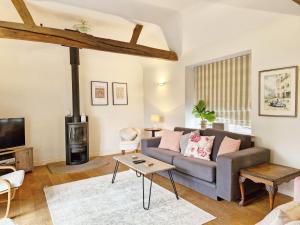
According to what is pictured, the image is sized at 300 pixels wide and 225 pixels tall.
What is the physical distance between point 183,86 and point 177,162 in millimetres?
2100

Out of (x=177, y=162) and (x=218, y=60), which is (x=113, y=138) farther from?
(x=218, y=60)

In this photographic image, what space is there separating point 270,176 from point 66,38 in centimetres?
367

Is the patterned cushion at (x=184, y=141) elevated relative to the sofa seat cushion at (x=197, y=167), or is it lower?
elevated

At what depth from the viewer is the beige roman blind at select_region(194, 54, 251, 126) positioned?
384cm

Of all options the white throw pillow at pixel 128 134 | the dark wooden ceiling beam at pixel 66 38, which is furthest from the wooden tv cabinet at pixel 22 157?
the white throw pillow at pixel 128 134

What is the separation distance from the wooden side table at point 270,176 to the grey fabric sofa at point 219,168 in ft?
0.25

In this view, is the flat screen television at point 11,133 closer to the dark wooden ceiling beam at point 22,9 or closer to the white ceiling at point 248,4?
the dark wooden ceiling beam at point 22,9

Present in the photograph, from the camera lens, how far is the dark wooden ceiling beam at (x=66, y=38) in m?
3.07

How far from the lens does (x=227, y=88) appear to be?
13.7ft

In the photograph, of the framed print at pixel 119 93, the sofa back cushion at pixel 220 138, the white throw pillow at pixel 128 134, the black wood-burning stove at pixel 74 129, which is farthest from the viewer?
the framed print at pixel 119 93

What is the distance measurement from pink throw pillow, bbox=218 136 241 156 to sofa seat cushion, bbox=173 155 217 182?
254mm

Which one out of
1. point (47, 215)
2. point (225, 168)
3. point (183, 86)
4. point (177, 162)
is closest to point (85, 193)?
point (47, 215)

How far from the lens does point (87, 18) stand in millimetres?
3938

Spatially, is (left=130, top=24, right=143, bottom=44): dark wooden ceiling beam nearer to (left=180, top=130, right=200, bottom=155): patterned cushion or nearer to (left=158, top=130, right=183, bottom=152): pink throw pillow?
(left=158, top=130, right=183, bottom=152): pink throw pillow
